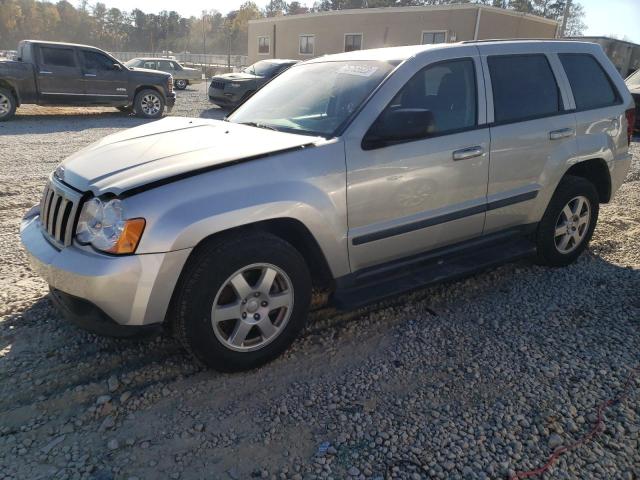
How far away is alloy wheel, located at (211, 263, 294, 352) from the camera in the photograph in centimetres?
283

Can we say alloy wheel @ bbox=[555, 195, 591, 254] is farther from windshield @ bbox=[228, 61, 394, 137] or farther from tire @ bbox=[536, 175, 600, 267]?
windshield @ bbox=[228, 61, 394, 137]

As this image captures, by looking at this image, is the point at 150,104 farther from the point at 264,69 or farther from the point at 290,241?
the point at 290,241

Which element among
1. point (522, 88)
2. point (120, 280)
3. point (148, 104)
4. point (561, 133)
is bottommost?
point (120, 280)

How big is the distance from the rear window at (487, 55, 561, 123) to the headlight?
268 cm

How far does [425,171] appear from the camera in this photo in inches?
132

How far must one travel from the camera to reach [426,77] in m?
3.49

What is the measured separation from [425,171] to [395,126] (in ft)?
1.25

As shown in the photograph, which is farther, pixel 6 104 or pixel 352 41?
pixel 352 41

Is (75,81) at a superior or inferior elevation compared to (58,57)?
inferior

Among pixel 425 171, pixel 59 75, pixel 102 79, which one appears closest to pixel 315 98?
pixel 425 171

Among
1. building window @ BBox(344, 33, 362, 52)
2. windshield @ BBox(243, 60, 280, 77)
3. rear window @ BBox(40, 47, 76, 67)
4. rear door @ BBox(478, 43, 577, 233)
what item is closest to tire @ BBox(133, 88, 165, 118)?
rear window @ BBox(40, 47, 76, 67)

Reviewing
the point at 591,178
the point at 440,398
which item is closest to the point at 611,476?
the point at 440,398

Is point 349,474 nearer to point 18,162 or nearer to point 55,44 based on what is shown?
point 18,162

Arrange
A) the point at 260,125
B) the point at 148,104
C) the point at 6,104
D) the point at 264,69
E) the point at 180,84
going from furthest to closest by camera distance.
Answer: the point at 180,84
the point at 264,69
the point at 148,104
the point at 6,104
the point at 260,125
